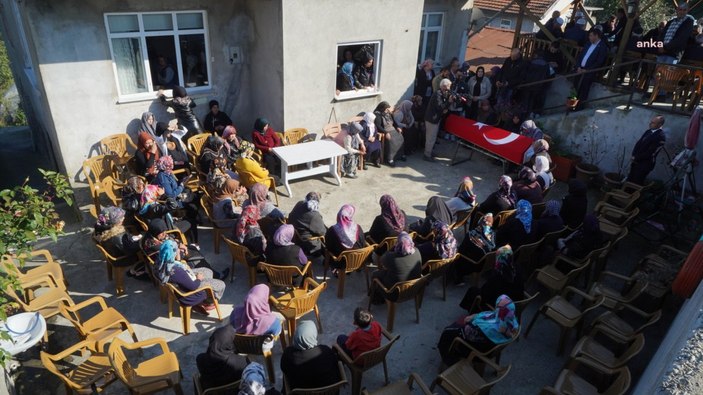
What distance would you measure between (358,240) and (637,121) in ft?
22.4

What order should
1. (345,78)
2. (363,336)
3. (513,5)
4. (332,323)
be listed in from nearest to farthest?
(363,336) < (332,323) < (345,78) < (513,5)

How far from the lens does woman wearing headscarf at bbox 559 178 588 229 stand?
7516 millimetres

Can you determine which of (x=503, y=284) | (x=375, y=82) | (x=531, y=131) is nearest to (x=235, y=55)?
(x=375, y=82)

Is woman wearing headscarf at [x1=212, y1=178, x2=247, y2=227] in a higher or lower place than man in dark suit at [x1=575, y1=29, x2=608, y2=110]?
lower

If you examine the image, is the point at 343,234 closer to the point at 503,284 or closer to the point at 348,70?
the point at 503,284

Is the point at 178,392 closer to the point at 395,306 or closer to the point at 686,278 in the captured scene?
the point at 395,306

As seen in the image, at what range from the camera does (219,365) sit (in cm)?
460

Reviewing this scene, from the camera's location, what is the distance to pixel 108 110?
9.50 meters

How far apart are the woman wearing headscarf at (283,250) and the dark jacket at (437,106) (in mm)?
5871

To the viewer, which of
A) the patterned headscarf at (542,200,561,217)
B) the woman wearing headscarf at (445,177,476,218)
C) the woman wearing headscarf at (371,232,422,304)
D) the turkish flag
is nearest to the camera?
the woman wearing headscarf at (371,232,422,304)

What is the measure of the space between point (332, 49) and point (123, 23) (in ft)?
13.7

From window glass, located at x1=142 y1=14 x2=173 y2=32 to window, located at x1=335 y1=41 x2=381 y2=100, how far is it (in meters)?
3.70

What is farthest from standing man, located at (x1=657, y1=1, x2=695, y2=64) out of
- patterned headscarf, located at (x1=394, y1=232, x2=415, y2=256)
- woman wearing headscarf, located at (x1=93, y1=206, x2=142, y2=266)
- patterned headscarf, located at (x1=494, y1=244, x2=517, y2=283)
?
woman wearing headscarf, located at (x1=93, y1=206, x2=142, y2=266)

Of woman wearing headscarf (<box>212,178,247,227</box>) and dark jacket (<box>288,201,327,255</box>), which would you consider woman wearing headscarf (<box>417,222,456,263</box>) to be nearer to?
dark jacket (<box>288,201,327,255</box>)
